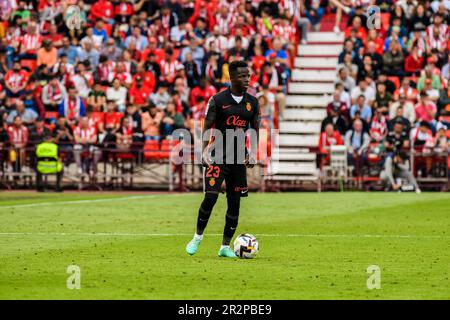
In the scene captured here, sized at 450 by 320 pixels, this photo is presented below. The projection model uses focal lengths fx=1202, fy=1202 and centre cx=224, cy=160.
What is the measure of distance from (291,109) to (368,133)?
3441 millimetres

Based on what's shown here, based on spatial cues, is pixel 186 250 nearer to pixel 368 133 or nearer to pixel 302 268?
pixel 302 268

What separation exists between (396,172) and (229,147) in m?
17.5

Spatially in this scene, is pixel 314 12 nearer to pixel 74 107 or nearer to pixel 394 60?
pixel 394 60

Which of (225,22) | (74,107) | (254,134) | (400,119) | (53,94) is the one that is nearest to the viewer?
(254,134)

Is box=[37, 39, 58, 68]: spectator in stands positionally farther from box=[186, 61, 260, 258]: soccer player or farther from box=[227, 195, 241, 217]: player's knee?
box=[227, 195, 241, 217]: player's knee

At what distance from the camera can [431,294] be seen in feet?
41.8

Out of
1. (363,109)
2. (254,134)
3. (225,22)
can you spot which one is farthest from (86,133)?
(254,134)

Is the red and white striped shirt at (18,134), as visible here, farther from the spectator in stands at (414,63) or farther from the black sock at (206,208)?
the black sock at (206,208)

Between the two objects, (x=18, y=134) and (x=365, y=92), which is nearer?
(x=18, y=134)

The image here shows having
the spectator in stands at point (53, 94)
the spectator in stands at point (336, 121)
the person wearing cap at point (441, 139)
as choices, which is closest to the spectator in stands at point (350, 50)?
the spectator in stands at point (336, 121)

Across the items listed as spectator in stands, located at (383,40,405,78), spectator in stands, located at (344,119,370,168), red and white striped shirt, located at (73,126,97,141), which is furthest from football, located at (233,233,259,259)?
spectator in stands, located at (383,40,405,78)

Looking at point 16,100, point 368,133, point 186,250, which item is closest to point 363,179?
point 368,133

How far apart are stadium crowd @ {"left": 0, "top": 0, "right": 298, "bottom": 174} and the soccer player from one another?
59.1ft

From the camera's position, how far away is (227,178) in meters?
16.5
